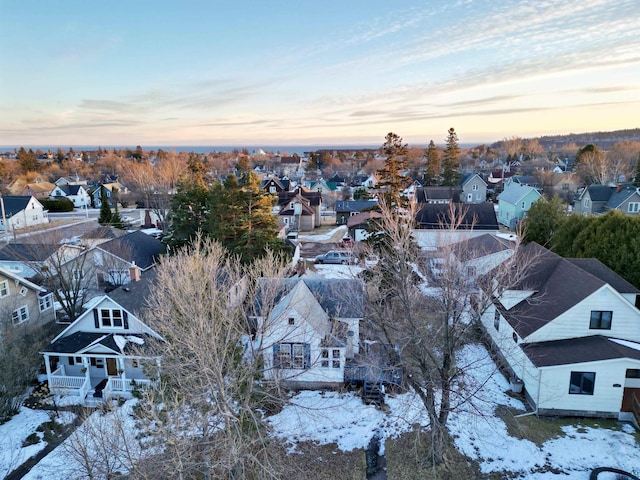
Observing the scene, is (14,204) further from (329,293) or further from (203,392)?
(203,392)

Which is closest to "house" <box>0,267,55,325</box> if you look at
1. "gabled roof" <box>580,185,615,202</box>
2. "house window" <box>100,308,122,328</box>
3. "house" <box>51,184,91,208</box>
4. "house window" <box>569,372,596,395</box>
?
"house window" <box>100,308,122,328</box>

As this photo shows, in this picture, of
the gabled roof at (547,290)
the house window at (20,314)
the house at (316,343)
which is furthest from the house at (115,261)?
the gabled roof at (547,290)

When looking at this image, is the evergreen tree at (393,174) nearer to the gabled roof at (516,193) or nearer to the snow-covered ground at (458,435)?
the snow-covered ground at (458,435)

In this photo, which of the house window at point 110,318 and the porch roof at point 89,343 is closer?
the porch roof at point 89,343

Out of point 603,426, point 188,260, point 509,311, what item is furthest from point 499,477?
point 188,260

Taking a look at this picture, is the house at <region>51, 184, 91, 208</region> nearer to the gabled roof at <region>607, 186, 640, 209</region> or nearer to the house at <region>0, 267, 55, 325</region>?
the house at <region>0, 267, 55, 325</region>

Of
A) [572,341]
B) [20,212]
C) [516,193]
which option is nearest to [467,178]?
[516,193]

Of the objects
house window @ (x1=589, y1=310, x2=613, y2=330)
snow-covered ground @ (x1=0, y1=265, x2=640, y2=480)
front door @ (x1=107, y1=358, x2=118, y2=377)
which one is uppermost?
house window @ (x1=589, y1=310, x2=613, y2=330)
